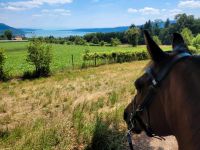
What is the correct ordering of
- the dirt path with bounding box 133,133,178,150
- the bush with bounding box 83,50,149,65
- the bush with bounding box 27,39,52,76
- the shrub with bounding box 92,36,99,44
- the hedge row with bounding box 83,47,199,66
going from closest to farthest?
the dirt path with bounding box 133,133,178,150
the bush with bounding box 27,39,52,76
the hedge row with bounding box 83,47,199,66
the bush with bounding box 83,50,149,65
the shrub with bounding box 92,36,99,44

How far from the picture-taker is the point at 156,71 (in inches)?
66.1

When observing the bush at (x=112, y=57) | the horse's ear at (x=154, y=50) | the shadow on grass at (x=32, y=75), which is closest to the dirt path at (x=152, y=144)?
the horse's ear at (x=154, y=50)

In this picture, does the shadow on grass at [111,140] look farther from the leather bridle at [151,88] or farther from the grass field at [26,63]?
the grass field at [26,63]

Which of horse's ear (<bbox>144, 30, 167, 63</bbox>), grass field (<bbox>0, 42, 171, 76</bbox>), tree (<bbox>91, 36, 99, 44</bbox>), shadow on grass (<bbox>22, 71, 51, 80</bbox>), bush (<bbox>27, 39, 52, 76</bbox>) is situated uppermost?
horse's ear (<bbox>144, 30, 167, 63</bbox>)

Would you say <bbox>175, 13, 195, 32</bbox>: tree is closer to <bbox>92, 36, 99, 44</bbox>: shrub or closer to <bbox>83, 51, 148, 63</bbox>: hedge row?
<bbox>92, 36, 99, 44</bbox>: shrub

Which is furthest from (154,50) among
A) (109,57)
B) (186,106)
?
(109,57)

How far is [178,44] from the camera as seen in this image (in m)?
1.79

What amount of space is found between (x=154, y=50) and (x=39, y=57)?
24419 millimetres

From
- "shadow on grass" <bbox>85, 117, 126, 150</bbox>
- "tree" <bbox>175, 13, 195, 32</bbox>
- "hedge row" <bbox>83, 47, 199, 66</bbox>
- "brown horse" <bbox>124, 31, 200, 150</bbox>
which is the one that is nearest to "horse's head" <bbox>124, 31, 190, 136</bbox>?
"brown horse" <bbox>124, 31, 200, 150</bbox>

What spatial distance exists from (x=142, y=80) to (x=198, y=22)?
11967cm

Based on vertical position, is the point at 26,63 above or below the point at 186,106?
below

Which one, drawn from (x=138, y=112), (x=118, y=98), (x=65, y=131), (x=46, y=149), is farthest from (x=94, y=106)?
(x=138, y=112)

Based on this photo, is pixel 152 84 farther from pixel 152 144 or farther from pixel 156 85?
pixel 152 144

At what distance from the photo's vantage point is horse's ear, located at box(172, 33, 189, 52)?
1.73 m
